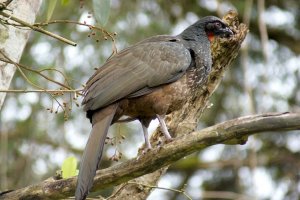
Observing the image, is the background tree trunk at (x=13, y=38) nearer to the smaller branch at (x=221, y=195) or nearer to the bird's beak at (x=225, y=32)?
the bird's beak at (x=225, y=32)

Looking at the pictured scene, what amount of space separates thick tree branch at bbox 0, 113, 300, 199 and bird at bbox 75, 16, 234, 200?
32cm

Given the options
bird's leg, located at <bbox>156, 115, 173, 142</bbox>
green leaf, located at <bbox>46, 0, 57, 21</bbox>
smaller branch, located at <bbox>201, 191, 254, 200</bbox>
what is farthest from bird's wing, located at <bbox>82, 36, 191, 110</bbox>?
smaller branch, located at <bbox>201, 191, 254, 200</bbox>

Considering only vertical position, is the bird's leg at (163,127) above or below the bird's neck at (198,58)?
below

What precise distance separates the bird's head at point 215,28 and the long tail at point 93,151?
3.71ft

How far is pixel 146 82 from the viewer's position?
14.1ft

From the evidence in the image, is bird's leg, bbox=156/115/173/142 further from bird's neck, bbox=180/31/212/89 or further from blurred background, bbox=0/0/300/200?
blurred background, bbox=0/0/300/200

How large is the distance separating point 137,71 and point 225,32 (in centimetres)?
83

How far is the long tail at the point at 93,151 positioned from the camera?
350cm

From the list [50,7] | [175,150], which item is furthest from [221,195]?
[50,7]

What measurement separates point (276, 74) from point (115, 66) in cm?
341

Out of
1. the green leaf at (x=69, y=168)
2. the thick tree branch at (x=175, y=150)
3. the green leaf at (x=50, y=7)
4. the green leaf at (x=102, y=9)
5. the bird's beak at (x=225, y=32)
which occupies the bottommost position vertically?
the thick tree branch at (x=175, y=150)

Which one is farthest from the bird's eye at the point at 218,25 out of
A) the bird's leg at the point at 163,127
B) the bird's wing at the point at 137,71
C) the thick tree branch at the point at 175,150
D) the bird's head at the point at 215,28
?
the thick tree branch at the point at 175,150

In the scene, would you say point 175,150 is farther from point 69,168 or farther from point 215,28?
point 215,28

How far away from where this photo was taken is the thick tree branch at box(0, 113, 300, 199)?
3043mm
